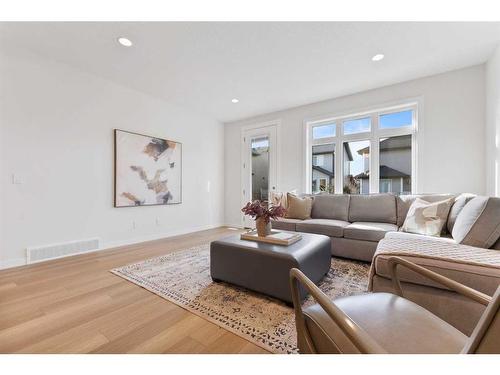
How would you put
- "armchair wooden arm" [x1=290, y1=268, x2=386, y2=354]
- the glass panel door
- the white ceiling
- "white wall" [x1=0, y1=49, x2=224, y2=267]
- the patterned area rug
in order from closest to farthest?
"armchair wooden arm" [x1=290, y1=268, x2=386, y2=354] → the patterned area rug → the white ceiling → "white wall" [x1=0, y1=49, x2=224, y2=267] → the glass panel door

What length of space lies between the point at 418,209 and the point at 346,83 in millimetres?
2142

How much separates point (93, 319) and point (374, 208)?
135 inches

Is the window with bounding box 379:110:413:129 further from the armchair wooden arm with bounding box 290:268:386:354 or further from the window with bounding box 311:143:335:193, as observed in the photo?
the armchair wooden arm with bounding box 290:268:386:354

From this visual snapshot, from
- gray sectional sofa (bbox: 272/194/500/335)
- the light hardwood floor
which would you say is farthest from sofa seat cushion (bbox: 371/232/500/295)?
the light hardwood floor

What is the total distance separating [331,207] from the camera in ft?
11.6

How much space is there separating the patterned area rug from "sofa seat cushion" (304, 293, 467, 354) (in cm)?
51

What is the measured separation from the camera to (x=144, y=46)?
2.55 metres

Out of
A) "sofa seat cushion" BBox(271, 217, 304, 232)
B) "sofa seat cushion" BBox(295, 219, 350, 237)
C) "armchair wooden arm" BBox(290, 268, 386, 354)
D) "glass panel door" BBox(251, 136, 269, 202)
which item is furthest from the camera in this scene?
"glass panel door" BBox(251, 136, 269, 202)

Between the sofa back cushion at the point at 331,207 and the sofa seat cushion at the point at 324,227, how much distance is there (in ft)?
0.62

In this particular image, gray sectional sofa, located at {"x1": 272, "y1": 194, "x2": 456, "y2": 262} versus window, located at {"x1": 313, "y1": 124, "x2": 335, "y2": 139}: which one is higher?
window, located at {"x1": 313, "y1": 124, "x2": 335, "y2": 139}

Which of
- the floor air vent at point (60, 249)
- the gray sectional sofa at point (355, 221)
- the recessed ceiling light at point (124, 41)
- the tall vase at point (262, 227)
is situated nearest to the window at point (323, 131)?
the gray sectional sofa at point (355, 221)

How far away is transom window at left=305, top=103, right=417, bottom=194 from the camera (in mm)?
3527

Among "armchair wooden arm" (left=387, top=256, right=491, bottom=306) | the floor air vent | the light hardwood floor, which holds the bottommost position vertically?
the light hardwood floor
